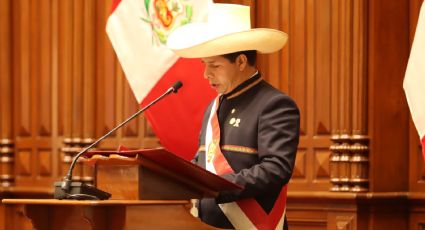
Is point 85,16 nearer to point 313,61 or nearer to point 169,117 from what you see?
point 169,117

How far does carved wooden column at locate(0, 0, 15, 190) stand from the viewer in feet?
18.6

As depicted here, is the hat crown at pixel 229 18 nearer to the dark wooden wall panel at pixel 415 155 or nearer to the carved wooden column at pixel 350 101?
the carved wooden column at pixel 350 101

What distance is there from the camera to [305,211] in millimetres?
4637

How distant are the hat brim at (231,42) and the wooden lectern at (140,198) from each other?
53cm

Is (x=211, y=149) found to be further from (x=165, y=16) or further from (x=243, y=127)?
(x=165, y=16)

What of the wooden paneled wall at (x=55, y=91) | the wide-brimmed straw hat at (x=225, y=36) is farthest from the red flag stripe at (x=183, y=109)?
the wide-brimmed straw hat at (x=225, y=36)

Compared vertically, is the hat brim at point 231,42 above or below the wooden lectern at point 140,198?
above

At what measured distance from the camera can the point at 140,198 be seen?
8.93ft

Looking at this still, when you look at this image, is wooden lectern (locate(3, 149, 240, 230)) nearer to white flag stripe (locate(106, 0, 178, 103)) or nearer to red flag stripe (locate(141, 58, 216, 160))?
red flag stripe (locate(141, 58, 216, 160))

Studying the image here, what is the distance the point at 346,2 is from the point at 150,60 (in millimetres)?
1048

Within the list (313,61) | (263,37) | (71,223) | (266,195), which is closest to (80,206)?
(71,223)

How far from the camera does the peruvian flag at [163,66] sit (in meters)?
4.50

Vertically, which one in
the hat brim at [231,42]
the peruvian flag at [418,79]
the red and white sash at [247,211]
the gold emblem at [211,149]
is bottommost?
the red and white sash at [247,211]

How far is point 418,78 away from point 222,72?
75 cm
